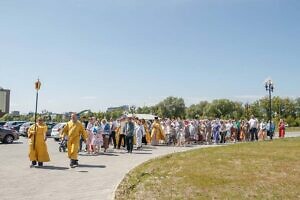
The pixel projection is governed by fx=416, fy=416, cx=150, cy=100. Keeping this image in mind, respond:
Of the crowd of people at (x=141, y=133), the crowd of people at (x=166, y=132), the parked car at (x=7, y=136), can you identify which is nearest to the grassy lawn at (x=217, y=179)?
the crowd of people at (x=141, y=133)

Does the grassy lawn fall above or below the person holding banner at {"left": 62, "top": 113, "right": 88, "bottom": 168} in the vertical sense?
below

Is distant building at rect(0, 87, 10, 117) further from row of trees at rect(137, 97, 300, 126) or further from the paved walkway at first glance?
the paved walkway

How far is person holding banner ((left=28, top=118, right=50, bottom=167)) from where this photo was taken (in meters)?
14.8

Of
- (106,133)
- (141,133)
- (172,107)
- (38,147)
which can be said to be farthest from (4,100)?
(38,147)

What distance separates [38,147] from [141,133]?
9.98 metres

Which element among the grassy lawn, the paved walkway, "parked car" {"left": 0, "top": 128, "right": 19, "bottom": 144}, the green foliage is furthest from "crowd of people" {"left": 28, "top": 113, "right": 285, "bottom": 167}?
the green foliage

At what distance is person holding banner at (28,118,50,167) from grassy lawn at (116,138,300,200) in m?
3.79

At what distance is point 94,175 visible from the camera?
12.6m

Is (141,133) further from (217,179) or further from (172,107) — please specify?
(172,107)

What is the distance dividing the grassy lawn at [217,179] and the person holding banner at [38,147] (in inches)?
149

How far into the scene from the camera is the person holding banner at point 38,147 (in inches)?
583

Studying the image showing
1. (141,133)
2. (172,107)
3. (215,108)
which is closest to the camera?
(141,133)

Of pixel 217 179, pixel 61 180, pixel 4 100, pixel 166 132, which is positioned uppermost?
pixel 4 100

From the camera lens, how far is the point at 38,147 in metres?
15.0
